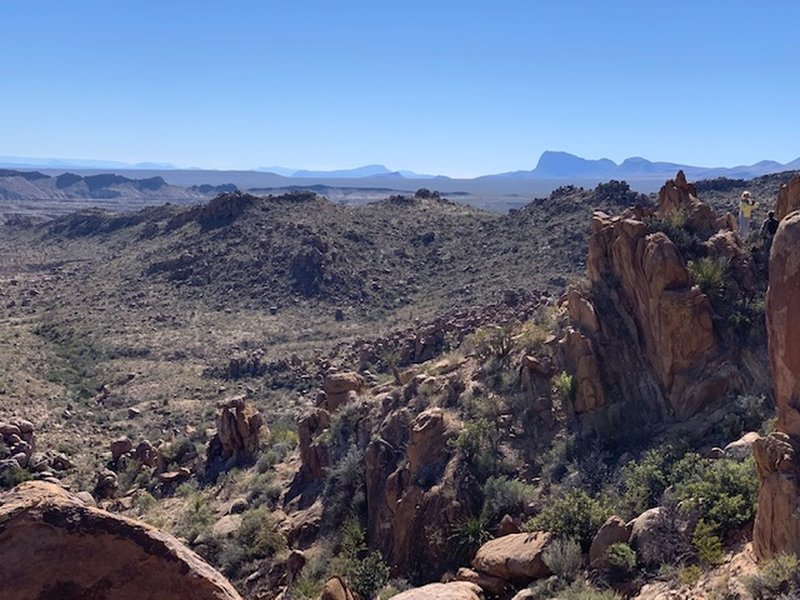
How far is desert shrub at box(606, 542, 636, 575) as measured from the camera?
34.6 feet

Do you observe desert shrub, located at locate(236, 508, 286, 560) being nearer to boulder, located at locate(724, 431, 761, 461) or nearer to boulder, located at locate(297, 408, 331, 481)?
boulder, located at locate(297, 408, 331, 481)

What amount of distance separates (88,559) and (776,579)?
299 inches

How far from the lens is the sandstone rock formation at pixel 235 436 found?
23.0 meters

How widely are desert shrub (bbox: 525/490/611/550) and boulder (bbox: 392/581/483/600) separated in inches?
83.1

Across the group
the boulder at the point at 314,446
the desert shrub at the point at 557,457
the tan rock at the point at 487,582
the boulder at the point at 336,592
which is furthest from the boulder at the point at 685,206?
the boulder at the point at 336,592

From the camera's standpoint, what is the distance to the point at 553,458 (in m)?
15.1

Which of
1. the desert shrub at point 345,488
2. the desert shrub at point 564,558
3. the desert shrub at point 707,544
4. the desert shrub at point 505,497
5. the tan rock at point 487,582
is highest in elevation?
the desert shrub at point 707,544

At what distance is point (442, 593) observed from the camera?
388 inches

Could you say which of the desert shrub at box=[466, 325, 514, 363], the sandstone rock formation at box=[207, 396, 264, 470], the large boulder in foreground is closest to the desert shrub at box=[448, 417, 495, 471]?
the desert shrub at box=[466, 325, 514, 363]

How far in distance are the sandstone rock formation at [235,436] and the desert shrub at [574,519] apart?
12.6 m

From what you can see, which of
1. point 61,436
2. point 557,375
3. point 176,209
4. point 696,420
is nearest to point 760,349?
point 696,420

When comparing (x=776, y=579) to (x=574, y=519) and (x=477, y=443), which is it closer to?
(x=574, y=519)

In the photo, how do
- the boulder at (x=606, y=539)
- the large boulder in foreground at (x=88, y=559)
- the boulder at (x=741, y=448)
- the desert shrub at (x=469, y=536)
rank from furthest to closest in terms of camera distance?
1. the desert shrub at (x=469, y=536)
2. the boulder at (x=741, y=448)
3. the boulder at (x=606, y=539)
4. the large boulder in foreground at (x=88, y=559)

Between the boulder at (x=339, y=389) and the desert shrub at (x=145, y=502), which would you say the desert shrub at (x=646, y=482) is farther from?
the desert shrub at (x=145, y=502)
